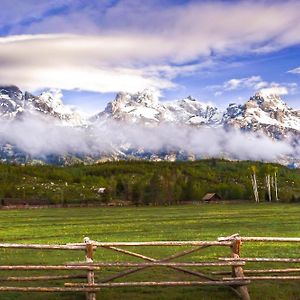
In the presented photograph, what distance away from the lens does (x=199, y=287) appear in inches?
941

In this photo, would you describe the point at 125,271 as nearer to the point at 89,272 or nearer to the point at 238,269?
the point at 89,272

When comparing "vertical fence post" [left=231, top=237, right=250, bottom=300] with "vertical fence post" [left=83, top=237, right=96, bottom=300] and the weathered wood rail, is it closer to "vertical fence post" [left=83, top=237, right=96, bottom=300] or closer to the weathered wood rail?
the weathered wood rail

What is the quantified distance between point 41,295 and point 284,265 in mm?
12249

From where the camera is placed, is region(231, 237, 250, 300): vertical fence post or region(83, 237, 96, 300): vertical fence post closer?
region(83, 237, 96, 300): vertical fence post

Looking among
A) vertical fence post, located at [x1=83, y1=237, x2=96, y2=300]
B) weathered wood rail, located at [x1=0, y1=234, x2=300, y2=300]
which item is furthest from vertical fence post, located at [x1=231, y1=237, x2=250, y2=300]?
vertical fence post, located at [x1=83, y1=237, x2=96, y2=300]

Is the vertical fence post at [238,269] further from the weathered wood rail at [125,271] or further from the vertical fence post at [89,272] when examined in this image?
the vertical fence post at [89,272]

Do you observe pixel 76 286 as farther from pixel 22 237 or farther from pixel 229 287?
pixel 22 237

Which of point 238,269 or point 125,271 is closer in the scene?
point 125,271

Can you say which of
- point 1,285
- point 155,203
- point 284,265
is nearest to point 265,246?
point 284,265

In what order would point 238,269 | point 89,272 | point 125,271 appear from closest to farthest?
point 89,272 → point 125,271 → point 238,269

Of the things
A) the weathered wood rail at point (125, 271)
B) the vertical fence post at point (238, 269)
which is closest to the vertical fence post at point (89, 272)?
the weathered wood rail at point (125, 271)

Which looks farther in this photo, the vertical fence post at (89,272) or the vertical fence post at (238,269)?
the vertical fence post at (238,269)

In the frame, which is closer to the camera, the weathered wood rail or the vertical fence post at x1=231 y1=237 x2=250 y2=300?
the weathered wood rail

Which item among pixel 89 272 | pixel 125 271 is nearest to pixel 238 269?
pixel 125 271
